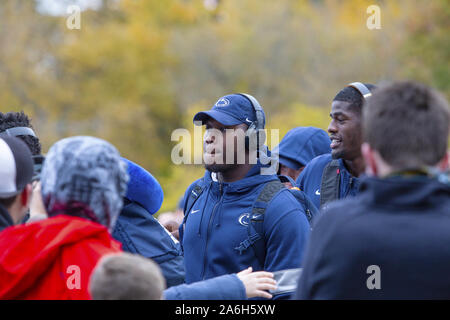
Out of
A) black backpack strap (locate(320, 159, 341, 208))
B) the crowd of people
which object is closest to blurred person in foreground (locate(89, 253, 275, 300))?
the crowd of people

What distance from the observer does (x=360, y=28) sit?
29.1m

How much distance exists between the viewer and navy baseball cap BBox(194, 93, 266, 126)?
4.51 meters

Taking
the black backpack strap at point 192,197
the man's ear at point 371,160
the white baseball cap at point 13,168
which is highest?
the man's ear at point 371,160

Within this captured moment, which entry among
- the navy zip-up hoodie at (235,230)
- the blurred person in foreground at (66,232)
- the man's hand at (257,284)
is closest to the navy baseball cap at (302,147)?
the navy zip-up hoodie at (235,230)

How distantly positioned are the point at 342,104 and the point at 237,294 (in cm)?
210

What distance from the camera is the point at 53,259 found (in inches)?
109

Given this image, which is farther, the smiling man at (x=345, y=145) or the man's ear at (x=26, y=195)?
the smiling man at (x=345, y=145)

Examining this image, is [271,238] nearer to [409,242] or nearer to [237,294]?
[237,294]

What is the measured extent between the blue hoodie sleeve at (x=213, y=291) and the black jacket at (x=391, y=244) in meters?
0.91

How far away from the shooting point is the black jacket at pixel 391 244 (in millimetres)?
2332

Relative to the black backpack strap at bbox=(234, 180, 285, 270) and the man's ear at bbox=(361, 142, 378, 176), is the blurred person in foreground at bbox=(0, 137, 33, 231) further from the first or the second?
the man's ear at bbox=(361, 142, 378, 176)

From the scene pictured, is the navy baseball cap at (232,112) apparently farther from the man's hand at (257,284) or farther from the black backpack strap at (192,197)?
the man's hand at (257,284)

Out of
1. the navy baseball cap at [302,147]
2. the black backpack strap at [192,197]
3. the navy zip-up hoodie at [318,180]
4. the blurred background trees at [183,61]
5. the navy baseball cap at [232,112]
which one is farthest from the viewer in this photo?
the blurred background trees at [183,61]
